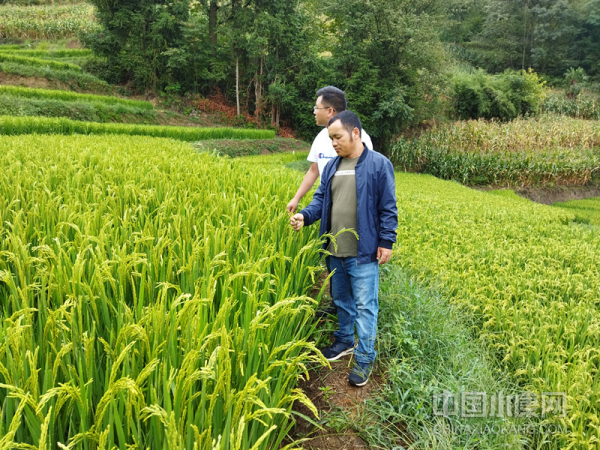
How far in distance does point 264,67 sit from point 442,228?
76.7 feet

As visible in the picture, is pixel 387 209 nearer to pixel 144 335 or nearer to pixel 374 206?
pixel 374 206

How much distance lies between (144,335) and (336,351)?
5.58 feet

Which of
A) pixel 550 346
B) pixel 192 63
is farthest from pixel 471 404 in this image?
pixel 192 63

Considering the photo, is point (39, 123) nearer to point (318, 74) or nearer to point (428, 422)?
point (428, 422)

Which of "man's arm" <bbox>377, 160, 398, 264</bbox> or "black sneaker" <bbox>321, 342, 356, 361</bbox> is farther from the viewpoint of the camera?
"black sneaker" <bbox>321, 342, 356, 361</bbox>

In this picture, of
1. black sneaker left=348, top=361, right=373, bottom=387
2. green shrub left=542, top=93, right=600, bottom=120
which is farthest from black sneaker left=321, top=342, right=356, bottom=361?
green shrub left=542, top=93, right=600, bottom=120

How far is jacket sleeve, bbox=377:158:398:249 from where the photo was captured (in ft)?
7.89

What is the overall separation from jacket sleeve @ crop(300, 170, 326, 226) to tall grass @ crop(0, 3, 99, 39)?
34.3 meters

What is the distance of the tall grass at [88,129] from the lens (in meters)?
9.43

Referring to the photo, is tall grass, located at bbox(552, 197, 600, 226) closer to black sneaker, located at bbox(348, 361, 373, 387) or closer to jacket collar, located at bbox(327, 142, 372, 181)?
jacket collar, located at bbox(327, 142, 372, 181)

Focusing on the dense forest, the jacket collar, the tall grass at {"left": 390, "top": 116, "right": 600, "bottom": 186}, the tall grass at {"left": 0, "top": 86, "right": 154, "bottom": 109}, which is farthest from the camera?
the dense forest

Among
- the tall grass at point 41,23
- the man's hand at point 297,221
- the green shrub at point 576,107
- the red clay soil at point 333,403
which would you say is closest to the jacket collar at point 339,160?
the man's hand at point 297,221

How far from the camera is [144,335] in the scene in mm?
1169

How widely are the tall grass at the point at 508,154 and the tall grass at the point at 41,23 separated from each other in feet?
89.3
